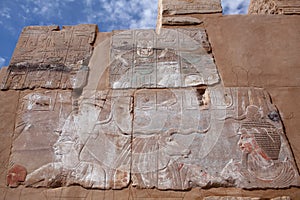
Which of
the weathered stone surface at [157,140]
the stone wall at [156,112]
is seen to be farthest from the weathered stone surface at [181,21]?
the weathered stone surface at [157,140]

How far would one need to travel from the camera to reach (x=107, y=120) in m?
3.16

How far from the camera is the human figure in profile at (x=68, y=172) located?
9.37ft

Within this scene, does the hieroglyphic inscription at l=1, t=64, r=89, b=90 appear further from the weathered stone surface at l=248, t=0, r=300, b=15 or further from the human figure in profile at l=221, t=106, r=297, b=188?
the weathered stone surface at l=248, t=0, r=300, b=15

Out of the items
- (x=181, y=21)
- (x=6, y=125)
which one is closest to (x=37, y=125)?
(x=6, y=125)

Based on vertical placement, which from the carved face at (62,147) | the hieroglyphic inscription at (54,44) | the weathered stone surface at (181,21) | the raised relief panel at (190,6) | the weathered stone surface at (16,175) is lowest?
the weathered stone surface at (16,175)

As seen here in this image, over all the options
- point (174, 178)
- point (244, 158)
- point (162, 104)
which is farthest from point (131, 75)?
point (244, 158)

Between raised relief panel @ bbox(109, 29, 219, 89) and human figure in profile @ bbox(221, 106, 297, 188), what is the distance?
0.70 metres

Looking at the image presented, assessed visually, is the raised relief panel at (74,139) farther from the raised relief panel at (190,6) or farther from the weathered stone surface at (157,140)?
the raised relief panel at (190,6)

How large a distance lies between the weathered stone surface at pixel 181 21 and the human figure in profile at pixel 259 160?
1.51 m

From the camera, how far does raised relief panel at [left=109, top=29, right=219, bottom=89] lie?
3.40m

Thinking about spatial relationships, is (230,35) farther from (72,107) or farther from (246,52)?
(72,107)

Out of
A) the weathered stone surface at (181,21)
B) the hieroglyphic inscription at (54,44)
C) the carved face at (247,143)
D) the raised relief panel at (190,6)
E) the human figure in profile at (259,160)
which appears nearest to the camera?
the human figure in profile at (259,160)

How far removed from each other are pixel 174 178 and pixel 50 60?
212 cm

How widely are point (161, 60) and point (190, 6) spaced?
111cm
